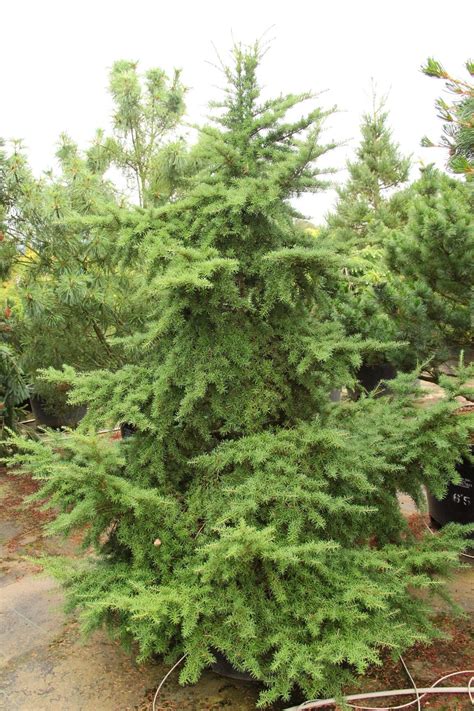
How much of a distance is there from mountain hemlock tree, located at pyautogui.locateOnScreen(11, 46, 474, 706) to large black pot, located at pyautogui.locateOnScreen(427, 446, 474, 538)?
1.15m

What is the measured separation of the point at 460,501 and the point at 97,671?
2595 mm

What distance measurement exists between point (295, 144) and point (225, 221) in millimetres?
485

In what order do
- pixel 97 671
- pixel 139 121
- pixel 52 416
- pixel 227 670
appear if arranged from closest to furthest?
pixel 227 670
pixel 97 671
pixel 139 121
pixel 52 416

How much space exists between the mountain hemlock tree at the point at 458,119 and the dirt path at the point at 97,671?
2256mm

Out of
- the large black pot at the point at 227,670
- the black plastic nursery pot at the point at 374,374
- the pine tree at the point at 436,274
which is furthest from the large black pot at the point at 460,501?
the black plastic nursery pot at the point at 374,374

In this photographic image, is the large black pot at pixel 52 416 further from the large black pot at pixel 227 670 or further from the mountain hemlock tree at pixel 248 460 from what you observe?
the large black pot at pixel 227 670

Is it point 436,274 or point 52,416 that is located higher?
point 436,274

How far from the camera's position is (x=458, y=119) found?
6.70 ft

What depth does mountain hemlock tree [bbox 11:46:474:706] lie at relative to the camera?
2090 mm

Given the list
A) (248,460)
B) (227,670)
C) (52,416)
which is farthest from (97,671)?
(52,416)

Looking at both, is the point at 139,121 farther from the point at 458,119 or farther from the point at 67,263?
the point at 458,119

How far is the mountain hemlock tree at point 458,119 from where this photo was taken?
6.49ft

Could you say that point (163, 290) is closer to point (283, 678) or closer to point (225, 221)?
point (225, 221)

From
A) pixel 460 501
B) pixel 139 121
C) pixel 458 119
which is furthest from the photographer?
pixel 139 121
